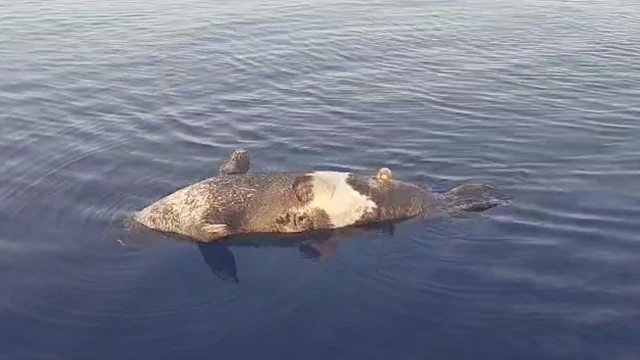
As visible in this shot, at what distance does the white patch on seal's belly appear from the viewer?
1033cm

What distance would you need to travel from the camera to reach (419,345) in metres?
7.79

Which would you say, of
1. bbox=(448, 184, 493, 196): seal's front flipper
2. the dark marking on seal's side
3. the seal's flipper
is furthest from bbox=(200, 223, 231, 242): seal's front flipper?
bbox=(448, 184, 493, 196): seal's front flipper

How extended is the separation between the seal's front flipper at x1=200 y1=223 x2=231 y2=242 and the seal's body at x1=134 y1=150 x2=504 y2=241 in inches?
0.5

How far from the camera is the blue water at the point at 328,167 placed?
8.12m

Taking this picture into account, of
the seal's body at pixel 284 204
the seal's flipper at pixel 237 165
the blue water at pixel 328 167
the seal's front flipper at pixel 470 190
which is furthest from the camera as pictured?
the seal's flipper at pixel 237 165

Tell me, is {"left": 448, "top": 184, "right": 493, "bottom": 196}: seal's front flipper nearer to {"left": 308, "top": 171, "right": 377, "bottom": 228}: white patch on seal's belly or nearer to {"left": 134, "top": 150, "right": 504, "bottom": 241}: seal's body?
{"left": 134, "top": 150, "right": 504, "bottom": 241}: seal's body

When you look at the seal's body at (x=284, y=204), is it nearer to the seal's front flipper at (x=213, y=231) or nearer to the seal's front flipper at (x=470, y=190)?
the seal's front flipper at (x=213, y=231)

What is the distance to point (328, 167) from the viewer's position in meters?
12.0

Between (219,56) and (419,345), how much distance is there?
1195 centimetres

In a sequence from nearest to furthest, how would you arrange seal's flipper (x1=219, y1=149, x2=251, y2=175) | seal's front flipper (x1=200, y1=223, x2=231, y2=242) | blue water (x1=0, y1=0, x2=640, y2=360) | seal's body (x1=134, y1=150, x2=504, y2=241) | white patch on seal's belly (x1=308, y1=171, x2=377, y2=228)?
blue water (x1=0, y1=0, x2=640, y2=360), seal's front flipper (x1=200, y1=223, x2=231, y2=242), seal's body (x1=134, y1=150, x2=504, y2=241), white patch on seal's belly (x1=308, y1=171, x2=377, y2=228), seal's flipper (x1=219, y1=149, x2=251, y2=175)

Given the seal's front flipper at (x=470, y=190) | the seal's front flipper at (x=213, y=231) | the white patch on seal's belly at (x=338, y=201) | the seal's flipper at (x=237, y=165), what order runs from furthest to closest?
the seal's flipper at (x=237, y=165), the seal's front flipper at (x=470, y=190), the white patch on seal's belly at (x=338, y=201), the seal's front flipper at (x=213, y=231)

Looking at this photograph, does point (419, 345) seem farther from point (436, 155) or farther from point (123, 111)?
point (123, 111)

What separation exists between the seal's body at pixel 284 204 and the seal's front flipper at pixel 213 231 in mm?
12

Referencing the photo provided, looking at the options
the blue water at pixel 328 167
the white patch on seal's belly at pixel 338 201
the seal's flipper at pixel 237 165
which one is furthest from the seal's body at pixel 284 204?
the blue water at pixel 328 167
